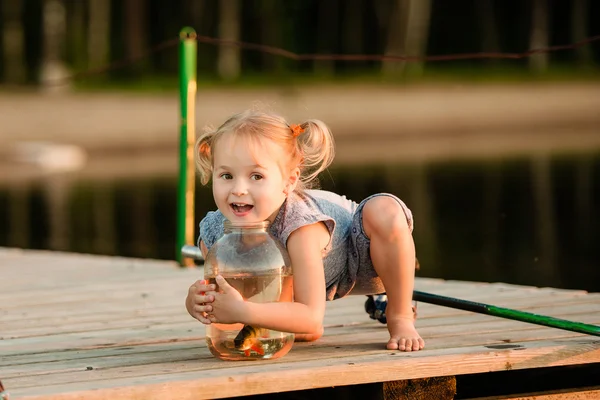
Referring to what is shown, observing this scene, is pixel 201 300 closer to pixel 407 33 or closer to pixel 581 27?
pixel 407 33

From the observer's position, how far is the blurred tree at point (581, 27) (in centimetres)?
3689

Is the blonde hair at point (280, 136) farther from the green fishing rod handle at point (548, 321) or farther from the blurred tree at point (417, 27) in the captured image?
the blurred tree at point (417, 27)

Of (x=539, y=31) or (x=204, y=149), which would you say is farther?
(x=539, y=31)

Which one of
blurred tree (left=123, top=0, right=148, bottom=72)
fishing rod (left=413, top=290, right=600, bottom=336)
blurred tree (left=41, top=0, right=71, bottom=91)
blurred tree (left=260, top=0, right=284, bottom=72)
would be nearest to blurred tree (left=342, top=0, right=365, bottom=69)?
blurred tree (left=260, top=0, right=284, bottom=72)

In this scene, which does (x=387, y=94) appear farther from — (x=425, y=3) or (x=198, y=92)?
(x=425, y=3)

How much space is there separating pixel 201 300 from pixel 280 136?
490 mm

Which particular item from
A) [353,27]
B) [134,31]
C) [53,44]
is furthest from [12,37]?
[353,27]

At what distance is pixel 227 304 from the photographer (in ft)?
10.5

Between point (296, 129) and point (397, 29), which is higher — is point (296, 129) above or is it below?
above

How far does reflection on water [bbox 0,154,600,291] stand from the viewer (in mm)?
8664

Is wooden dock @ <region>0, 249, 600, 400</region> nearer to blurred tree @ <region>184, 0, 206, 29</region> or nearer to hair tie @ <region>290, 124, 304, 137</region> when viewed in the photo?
hair tie @ <region>290, 124, 304, 137</region>

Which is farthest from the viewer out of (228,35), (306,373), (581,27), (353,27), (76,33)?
(353,27)

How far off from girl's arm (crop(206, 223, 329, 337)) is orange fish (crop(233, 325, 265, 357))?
0.10 metres

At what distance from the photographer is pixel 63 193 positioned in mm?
15625
